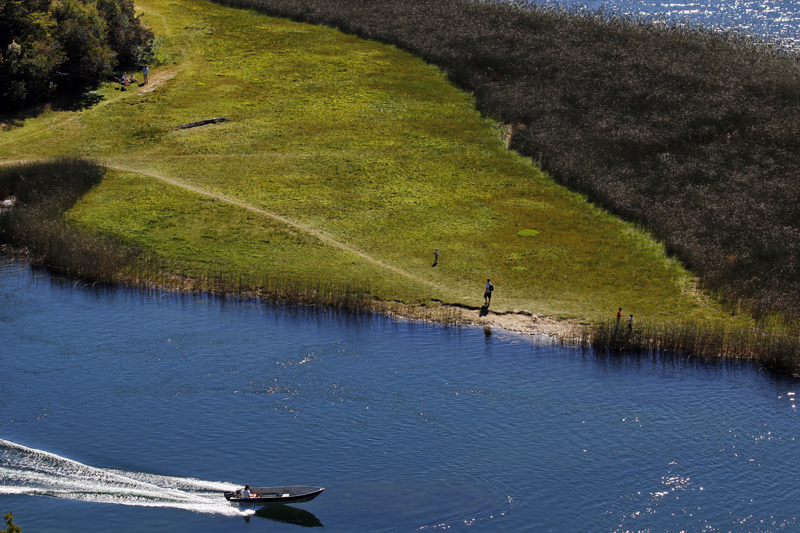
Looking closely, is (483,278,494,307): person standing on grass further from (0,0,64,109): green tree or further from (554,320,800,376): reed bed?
(0,0,64,109): green tree

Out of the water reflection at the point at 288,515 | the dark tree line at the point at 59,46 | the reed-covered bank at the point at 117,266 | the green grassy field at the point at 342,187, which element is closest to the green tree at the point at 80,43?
the dark tree line at the point at 59,46

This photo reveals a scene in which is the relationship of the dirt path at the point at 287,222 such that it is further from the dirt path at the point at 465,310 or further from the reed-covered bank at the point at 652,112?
the reed-covered bank at the point at 652,112

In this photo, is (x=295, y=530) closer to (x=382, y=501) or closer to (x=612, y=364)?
(x=382, y=501)

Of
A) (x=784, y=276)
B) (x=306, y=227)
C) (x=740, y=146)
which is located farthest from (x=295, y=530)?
(x=740, y=146)

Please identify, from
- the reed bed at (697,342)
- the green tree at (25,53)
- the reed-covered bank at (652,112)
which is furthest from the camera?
the green tree at (25,53)

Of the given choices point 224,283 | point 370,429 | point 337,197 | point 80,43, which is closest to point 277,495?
point 370,429

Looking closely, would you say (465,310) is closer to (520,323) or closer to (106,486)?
(520,323)
